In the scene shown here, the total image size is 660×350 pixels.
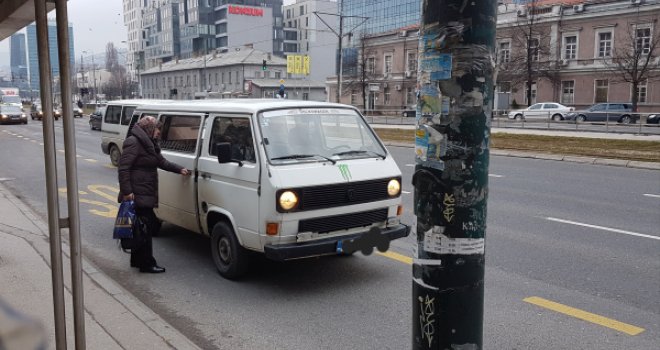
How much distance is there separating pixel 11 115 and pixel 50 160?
1939 inches

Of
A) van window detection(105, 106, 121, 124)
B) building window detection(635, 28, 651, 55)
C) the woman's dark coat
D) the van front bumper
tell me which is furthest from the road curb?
building window detection(635, 28, 651, 55)

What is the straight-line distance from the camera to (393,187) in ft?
21.4

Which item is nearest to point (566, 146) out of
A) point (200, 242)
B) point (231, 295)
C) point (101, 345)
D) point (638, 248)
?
point (638, 248)

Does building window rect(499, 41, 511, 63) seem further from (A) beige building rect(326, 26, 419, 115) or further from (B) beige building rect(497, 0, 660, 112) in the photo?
(A) beige building rect(326, 26, 419, 115)

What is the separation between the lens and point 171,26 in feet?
426

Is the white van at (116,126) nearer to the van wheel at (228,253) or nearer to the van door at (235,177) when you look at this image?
the van door at (235,177)

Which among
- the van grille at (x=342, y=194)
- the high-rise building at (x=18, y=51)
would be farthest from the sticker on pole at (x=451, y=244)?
the high-rise building at (x=18, y=51)

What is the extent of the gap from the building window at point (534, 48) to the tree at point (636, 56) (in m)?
6.75

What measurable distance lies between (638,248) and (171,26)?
132678 mm

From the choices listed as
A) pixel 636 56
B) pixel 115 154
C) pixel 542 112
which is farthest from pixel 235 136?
pixel 636 56

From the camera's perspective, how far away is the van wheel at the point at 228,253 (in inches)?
250

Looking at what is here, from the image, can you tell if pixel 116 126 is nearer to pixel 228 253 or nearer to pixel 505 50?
pixel 228 253

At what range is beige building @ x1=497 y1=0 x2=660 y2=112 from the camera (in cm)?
5138

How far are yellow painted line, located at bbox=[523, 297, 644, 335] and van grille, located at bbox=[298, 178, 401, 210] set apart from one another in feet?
6.18
